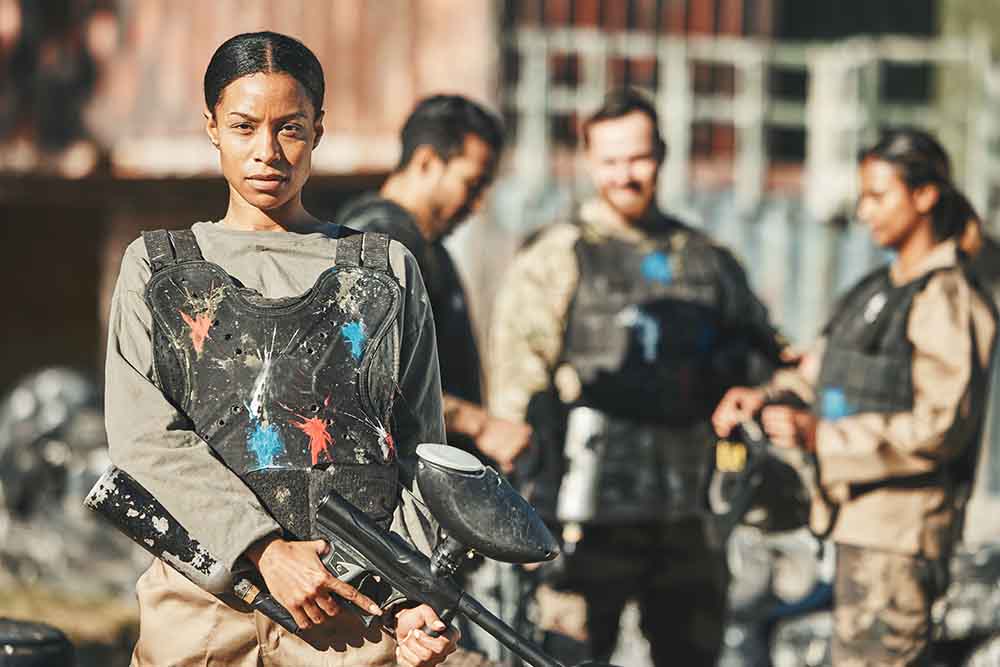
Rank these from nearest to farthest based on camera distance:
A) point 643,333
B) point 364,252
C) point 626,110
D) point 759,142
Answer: point 364,252 → point 626,110 → point 643,333 → point 759,142

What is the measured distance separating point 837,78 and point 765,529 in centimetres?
726

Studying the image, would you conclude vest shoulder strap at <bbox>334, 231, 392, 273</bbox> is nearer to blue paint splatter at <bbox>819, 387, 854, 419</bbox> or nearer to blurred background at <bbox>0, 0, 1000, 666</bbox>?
blue paint splatter at <bbox>819, 387, 854, 419</bbox>

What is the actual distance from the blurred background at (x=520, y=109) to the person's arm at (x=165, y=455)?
7.16 meters

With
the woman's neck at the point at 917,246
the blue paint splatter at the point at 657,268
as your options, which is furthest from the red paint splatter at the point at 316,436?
the woman's neck at the point at 917,246

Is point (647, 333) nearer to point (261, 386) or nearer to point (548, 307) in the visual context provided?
point (548, 307)

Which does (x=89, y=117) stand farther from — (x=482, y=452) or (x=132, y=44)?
(x=482, y=452)

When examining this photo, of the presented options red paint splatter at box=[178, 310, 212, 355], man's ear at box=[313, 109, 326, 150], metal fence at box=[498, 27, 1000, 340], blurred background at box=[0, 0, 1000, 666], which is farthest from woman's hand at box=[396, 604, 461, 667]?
metal fence at box=[498, 27, 1000, 340]

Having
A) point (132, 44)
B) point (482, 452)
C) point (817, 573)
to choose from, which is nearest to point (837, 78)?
point (132, 44)

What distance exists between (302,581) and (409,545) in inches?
8.3

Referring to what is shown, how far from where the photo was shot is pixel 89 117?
1407cm

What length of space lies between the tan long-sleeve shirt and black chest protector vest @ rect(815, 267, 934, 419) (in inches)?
1.4

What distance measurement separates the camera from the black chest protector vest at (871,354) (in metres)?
5.54

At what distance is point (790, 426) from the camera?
5500 mm

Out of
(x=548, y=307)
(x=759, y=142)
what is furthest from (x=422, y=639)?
(x=759, y=142)
